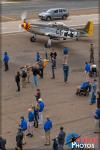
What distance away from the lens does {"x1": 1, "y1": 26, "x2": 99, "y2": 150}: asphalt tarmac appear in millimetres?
24406

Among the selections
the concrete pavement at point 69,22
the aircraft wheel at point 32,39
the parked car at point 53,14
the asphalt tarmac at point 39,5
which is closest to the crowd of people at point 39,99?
the aircraft wheel at point 32,39

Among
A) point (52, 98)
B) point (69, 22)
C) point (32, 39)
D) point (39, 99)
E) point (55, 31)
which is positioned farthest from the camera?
point (69, 22)

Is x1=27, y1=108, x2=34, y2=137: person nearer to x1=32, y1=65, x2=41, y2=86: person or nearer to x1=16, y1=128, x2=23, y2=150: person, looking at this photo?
x1=16, y1=128, x2=23, y2=150: person

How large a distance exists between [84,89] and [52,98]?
6.33 ft

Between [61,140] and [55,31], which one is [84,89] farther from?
[55,31]

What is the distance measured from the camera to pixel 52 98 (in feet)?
95.9

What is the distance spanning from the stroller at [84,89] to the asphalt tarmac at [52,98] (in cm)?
40

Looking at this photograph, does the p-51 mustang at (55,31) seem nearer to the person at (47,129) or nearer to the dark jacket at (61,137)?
the person at (47,129)

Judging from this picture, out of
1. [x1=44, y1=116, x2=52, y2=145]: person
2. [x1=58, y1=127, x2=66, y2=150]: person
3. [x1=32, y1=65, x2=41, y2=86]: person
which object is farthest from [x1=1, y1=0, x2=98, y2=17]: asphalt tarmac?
[x1=58, y1=127, x2=66, y2=150]: person

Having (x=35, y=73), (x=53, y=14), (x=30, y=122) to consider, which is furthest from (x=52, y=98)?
(x=53, y=14)

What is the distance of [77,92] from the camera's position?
29.7 meters

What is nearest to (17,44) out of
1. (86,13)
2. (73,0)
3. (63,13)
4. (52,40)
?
(52,40)

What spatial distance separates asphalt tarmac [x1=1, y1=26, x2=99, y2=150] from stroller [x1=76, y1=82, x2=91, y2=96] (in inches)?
15.9

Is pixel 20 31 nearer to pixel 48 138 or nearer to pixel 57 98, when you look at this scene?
pixel 57 98
